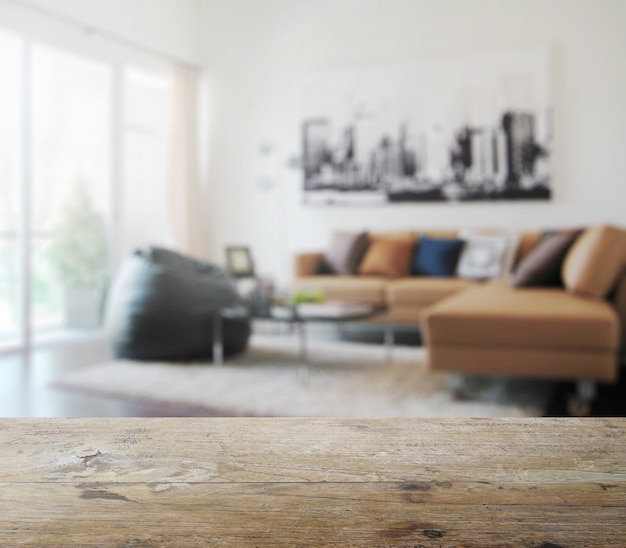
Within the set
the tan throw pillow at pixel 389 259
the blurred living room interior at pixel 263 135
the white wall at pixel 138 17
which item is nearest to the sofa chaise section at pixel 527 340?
Answer: the blurred living room interior at pixel 263 135

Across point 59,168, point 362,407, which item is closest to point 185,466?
point 362,407

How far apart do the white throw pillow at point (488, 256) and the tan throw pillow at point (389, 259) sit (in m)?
0.45

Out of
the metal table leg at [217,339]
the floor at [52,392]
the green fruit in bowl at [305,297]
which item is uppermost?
the green fruit in bowl at [305,297]

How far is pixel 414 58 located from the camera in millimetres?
5648

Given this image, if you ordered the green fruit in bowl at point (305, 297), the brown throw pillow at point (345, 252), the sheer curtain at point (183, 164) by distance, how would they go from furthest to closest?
1. the sheer curtain at point (183, 164)
2. the brown throw pillow at point (345, 252)
3. the green fruit in bowl at point (305, 297)

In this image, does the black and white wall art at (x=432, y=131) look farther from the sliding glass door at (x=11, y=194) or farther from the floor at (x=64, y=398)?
the sliding glass door at (x=11, y=194)

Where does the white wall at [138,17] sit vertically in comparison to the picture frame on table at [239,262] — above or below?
above

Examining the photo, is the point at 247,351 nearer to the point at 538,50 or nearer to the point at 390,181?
the point at 390,181

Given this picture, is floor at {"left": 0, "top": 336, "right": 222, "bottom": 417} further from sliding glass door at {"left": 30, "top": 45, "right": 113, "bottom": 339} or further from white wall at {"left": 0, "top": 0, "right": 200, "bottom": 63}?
white wall at {"left": 0, "top": 0, "right": 200, "bottom": 63}

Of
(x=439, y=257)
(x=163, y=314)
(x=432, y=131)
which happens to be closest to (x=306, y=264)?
(x=439, y=257)

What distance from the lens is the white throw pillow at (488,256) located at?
16.1ft

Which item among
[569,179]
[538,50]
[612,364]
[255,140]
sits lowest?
[612,364]

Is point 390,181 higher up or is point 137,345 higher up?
point 390,181

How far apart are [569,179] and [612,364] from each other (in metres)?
2.88
